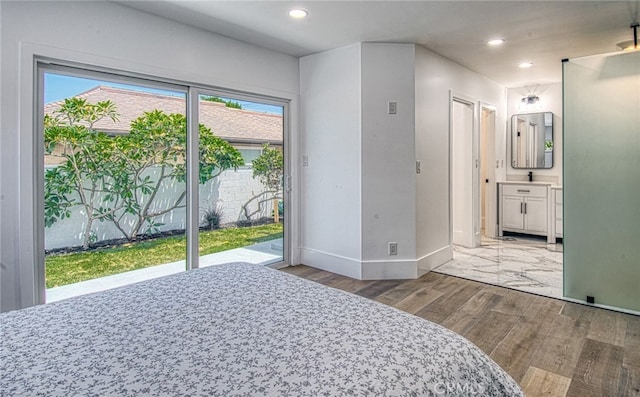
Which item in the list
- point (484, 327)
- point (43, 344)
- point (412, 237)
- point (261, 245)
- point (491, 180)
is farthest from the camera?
point (491, 180)

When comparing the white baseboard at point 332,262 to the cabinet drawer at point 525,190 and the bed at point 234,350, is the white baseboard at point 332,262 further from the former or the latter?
the cabinet drawer at point 525,190

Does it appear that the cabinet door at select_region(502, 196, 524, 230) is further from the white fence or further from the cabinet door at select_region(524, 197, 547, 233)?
the white fence

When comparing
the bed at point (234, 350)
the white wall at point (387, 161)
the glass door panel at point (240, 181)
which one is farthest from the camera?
the white wall at point (387, 161)

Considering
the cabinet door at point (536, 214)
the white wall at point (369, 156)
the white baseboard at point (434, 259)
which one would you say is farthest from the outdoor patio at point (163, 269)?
the cabinet door at point (536, 214)

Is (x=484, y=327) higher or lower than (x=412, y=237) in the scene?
lower

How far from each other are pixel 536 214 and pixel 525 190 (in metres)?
0.40

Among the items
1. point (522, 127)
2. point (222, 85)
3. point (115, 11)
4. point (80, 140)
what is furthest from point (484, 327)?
point (522, 127)

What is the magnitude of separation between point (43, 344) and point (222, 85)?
2.85 m

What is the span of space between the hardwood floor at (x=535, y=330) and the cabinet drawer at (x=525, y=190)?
270 cm

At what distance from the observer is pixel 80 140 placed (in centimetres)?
277

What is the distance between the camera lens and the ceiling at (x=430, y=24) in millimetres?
2830

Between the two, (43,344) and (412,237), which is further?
(412,237)

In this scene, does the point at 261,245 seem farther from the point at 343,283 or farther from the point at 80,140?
the point at 80,140

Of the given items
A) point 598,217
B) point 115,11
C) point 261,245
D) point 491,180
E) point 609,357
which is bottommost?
point 609,357
